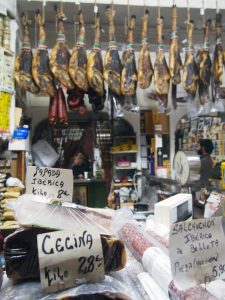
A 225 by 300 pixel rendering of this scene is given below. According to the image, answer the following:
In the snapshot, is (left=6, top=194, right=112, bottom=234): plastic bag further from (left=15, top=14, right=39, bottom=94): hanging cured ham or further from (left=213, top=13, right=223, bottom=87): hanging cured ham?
(left=213, top=13, right=223, bottom=87): hanging cured ham

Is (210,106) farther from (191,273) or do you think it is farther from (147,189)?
(191,273)

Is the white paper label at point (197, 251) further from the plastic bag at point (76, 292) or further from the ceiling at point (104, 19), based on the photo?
the ceiling at point (104, 19)

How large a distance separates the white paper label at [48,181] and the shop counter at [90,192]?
299 cm

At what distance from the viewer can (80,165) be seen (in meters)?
4.32

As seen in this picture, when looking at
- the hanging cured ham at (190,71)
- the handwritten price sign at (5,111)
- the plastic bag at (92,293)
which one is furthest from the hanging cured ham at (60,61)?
the plastic bag at (92,293)

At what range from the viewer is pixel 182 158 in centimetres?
244

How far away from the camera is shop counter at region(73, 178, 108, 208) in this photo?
4148 mm

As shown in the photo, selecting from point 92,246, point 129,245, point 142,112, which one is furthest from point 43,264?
point 142,112

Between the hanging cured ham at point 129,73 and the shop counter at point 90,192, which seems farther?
the shop counter at point 90,192

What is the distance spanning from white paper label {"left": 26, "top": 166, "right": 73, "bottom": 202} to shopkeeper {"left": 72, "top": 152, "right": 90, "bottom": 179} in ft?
10.4

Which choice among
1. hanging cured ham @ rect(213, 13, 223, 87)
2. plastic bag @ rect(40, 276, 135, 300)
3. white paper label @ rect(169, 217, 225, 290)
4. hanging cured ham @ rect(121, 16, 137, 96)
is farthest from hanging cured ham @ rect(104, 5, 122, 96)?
plastic bag @ rect(40, 276, 135, 300)

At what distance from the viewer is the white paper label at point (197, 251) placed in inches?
28.0

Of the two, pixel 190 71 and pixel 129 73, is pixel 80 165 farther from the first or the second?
pixel 190 71

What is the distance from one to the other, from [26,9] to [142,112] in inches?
79.4
